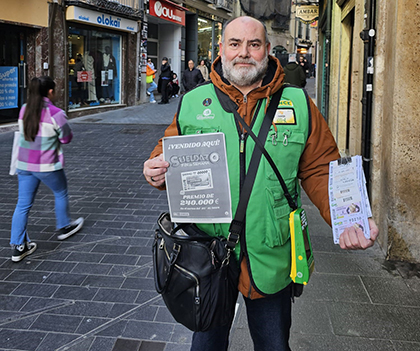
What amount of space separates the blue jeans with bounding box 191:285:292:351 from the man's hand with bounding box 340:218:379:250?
0.43 metres

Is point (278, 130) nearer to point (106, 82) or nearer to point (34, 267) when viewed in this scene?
point (34, 267)

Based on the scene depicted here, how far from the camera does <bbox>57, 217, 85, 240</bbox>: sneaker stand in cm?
522

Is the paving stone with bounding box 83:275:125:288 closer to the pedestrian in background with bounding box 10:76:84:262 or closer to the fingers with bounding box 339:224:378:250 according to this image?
the pedestrian in background with bounding box 10:76:84:262

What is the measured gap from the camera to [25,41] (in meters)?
13.7

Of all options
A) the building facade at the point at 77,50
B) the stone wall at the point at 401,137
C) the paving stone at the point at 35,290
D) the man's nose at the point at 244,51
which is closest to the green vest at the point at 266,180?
the man's nose at the point at 244,51

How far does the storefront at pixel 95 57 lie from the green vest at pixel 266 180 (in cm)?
1388

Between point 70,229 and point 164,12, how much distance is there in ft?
55.8

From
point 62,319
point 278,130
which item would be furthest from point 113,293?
point 278,130

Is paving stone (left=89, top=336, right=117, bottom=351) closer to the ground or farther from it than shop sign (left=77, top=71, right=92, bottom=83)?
closer to the ground

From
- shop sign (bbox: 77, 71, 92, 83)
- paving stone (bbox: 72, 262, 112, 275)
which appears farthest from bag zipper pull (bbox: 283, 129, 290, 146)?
shop sign (bbox: 77, 71, 92, 83)

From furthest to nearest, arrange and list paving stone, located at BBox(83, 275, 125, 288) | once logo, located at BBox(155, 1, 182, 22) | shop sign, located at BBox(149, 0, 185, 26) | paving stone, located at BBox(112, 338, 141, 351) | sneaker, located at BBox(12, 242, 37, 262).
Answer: once logo, located at BBox(155, 1, 182, 22) → shop sign, located at BBox(149, 0, 185, 26) → sneaker, located at BBox(12, 242, 37, 262) → paving stone, located at BBox(83, 275, 125, 288) → paving stone, located at BBox(112, 338, 141, 351)

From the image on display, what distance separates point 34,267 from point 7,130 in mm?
9279

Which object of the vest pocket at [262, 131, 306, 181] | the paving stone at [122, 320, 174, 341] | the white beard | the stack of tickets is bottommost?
the paving stone at [122, 320, 174, 341]

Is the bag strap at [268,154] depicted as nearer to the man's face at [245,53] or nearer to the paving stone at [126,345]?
the man's face at [245,53]
